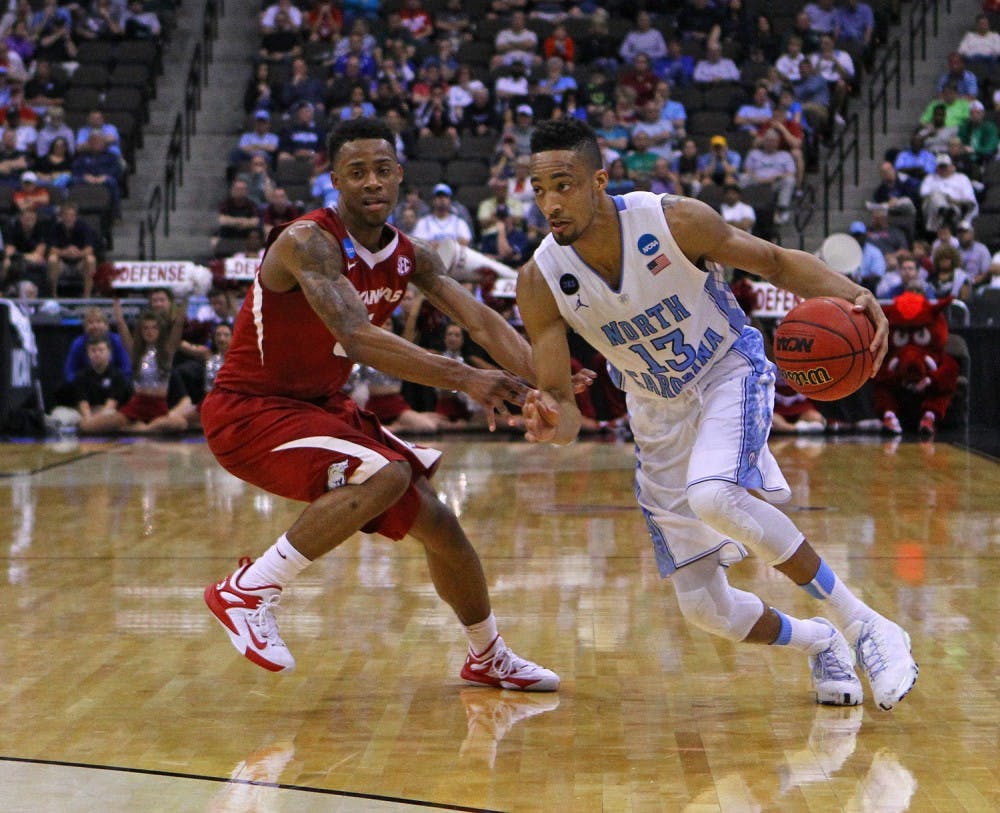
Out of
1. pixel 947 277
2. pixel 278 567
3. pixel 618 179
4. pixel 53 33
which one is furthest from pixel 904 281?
pixel 53 33

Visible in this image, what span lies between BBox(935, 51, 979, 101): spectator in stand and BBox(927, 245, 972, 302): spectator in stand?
12.1ft

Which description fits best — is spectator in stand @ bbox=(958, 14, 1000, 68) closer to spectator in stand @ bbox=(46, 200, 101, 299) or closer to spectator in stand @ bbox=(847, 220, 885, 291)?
spectator in stand @ bbox=(847, 220, 885, 291)

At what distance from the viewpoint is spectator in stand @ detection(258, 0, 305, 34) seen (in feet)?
65.6

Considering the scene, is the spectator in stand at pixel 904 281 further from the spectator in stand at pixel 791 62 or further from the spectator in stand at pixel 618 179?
the spectator in stand at pixel 791 62

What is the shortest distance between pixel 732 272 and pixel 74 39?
1038 centimetres

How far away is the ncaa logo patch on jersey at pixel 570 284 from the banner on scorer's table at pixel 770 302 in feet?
29.9

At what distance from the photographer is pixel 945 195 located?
52.9ft

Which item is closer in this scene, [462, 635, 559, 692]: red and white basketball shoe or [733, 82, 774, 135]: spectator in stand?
[462, 635, 559, 692]: red and white basketball shoe

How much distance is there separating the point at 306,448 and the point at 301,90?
14831mm

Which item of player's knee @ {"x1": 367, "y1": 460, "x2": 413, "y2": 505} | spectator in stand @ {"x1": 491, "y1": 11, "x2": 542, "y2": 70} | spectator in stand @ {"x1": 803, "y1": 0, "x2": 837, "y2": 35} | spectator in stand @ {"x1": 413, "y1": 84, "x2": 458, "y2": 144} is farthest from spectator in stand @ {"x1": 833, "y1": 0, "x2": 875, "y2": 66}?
player's knee @ {"x1": 367, "y1": 460, "x2": 413, "y2": 505}

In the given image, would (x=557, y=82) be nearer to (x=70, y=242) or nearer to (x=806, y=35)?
(x=806, y=35)

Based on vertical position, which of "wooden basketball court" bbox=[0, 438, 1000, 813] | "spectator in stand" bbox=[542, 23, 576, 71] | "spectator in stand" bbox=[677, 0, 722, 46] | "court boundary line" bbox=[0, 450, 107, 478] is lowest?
"court boundary line" bbox=[0, 450, 107, 478]

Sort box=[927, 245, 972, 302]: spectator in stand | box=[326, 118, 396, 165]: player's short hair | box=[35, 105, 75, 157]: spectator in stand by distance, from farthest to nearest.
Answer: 1. box=[35, 105, 75, 157]: spectator in stand
2. box=[927, 245, 972, 302]: spectator in stand
3. box=[326, 118, 396, 165]: player's short hair

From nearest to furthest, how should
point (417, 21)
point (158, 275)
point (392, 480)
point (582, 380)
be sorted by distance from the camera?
point (392, 480), point (582, 380), point (158, 275), point (417, 21)
